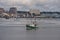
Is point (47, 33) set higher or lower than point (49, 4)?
lower

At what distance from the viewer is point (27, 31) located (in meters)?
2.50

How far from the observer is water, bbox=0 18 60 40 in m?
2.47

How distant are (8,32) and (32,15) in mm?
427

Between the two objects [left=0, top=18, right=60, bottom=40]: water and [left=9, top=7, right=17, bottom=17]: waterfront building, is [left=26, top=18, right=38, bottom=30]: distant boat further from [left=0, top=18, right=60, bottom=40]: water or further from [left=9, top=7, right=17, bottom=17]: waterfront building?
[left=9, top=7, right=17, bottom=17]: waterfront building

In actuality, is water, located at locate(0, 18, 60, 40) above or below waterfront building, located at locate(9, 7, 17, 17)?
below

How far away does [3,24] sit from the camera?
2473 mm

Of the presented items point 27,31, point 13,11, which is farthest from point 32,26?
point 13,11

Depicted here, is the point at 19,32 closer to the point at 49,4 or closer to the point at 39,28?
the point at 39,28

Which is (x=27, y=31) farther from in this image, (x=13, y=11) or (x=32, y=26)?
(x=13, y=11)

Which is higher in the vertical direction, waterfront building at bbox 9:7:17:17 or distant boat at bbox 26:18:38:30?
waterfront building at bbox 9:7:17:17

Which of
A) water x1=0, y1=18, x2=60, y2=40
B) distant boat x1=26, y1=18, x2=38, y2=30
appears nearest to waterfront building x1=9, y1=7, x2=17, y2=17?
water x1=0, y1=18, x2=60, y2=40

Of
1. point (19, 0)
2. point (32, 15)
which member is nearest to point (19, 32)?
point (32, 15)

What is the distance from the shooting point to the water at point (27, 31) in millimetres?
2469

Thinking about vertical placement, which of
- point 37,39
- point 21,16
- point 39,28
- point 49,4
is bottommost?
point 37,39
